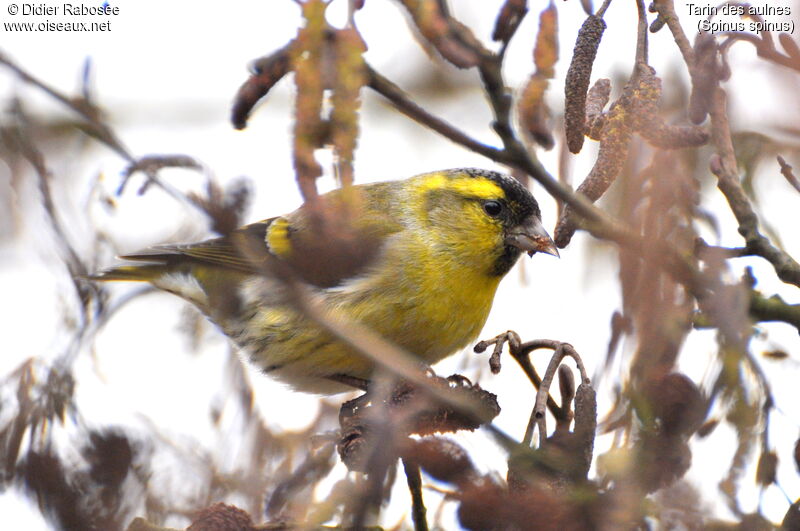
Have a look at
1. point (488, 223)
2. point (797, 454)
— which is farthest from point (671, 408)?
point (488, 223)

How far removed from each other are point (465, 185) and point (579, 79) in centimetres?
188

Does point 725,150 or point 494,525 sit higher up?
point 725,150

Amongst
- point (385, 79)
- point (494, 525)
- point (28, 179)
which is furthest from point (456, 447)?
point (28, 179)

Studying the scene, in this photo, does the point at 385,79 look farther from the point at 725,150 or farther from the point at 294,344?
the point at 294,344

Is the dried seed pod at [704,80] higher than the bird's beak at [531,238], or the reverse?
the bird's beak at [531,238]

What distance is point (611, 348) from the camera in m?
1.41

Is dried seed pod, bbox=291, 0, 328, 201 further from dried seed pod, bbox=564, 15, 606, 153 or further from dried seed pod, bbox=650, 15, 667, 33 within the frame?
dried seed pod, bbox=650, 15, 667, 33

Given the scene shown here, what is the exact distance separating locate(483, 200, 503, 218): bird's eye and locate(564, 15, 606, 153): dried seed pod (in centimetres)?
168

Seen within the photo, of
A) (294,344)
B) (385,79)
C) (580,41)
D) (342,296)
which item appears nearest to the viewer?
(385,79)

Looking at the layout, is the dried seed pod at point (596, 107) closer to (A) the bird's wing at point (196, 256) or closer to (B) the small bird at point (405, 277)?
(B) the small bird at point (405, 277)

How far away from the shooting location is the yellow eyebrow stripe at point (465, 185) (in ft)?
10.7

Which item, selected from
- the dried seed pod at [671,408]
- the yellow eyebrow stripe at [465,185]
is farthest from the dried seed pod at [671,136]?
the yellow eyebrow stripe at [465,185]

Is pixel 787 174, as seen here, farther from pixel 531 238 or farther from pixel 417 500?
pixel 531 238

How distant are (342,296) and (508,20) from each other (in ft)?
5.86
